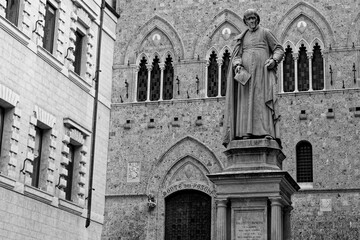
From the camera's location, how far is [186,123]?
31156 millimetres

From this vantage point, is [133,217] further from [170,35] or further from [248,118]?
[248,118]

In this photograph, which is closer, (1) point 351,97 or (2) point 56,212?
(2) point 56,212

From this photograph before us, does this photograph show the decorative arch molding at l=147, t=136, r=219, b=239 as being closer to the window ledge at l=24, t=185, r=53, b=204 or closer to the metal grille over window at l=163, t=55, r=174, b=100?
the metal grille over window at l=163, t=55, r=174, b=100

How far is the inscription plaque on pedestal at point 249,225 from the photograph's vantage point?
1095cm

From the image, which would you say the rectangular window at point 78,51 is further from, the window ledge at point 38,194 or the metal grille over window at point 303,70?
the metal grille over window at point 303,70

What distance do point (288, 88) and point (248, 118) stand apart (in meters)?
18.8

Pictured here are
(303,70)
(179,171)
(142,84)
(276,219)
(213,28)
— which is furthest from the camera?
(142,84)

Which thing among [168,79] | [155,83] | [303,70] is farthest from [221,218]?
[155,83]

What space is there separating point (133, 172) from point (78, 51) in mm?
11574

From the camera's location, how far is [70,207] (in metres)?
18.8

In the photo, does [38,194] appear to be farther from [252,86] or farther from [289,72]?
[289,72]

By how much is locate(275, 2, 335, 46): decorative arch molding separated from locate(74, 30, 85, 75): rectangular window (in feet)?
40.1

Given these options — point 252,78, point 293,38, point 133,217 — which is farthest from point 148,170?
point 252,78

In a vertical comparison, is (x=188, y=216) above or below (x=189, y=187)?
below
